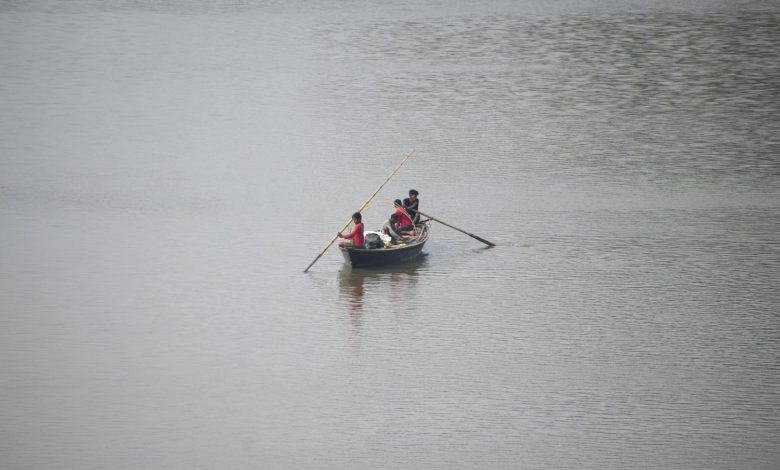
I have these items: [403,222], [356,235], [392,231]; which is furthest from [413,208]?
[356,235]

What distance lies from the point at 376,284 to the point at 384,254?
2.21ft

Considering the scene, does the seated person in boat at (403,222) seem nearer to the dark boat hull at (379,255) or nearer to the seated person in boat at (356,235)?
the dark boat hull at (379,255)

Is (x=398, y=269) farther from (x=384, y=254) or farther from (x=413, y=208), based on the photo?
(x=413, y=208)

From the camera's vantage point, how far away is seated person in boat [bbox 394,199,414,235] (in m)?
18.6

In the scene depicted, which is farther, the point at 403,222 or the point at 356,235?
the point at 403,222

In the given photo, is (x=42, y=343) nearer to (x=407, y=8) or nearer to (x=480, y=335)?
(x=480, y=335)

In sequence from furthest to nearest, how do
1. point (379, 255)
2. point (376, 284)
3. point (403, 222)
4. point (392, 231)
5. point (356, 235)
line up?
point (403, 222), point (392, 231), point (379, 255), point (356, 235), point (376, 284)

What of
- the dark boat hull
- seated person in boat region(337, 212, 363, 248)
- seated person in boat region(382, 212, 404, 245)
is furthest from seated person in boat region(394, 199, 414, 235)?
seated person in boat region(337, 212, 363, 248)

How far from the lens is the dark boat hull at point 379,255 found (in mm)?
17484

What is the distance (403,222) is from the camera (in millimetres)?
18688

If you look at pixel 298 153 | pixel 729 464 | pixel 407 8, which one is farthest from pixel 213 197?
pixel 407 8

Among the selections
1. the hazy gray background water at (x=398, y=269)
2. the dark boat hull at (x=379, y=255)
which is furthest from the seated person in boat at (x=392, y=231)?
the hazy gray background water at (x=398, y=269)

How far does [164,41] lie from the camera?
36469 mm

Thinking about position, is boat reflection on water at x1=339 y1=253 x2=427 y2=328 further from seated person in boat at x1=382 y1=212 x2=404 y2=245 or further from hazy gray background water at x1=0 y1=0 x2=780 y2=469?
seated person in boat at x1=382 y1=212 x2=404 y2=245
